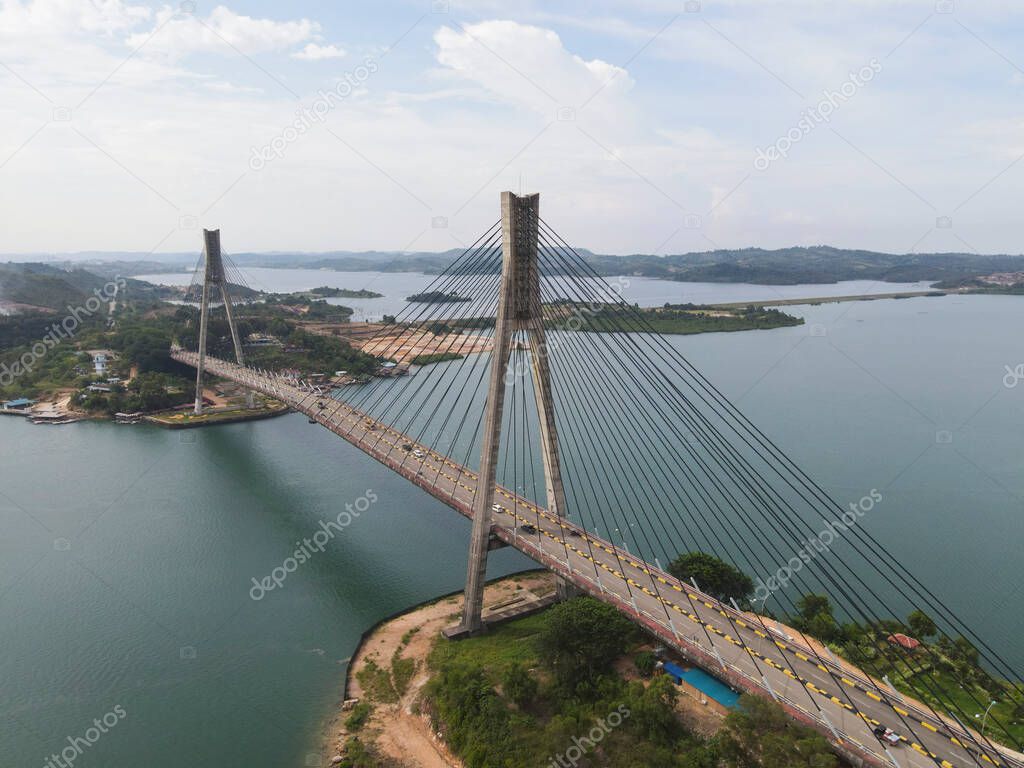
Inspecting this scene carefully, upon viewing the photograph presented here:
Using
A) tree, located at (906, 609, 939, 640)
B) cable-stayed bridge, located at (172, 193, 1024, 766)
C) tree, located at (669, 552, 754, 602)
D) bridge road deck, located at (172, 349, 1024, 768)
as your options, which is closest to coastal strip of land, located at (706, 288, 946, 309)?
cable-stayed bridge, located at (172, 193, 1024, 766)

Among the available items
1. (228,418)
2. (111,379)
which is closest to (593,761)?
(228,418)

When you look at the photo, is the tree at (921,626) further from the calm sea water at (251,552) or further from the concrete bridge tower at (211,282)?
the concrete bridge tower at (211,282)

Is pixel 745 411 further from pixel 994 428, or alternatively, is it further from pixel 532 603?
pixel 532 603

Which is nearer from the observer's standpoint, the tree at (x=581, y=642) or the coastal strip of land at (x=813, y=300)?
the tree at (x=581, y=642)

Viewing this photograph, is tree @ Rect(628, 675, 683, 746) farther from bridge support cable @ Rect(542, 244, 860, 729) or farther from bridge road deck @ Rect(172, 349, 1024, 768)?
bridge support cable @ Rect(542, 244, 860, 729)

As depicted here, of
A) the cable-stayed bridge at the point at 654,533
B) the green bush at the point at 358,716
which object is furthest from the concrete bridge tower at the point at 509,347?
the green bush at the point at 358,716

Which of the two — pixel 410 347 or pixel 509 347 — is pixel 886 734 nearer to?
pixel 509 347

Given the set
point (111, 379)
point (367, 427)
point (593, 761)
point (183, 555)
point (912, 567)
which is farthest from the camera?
point (111, 379)
